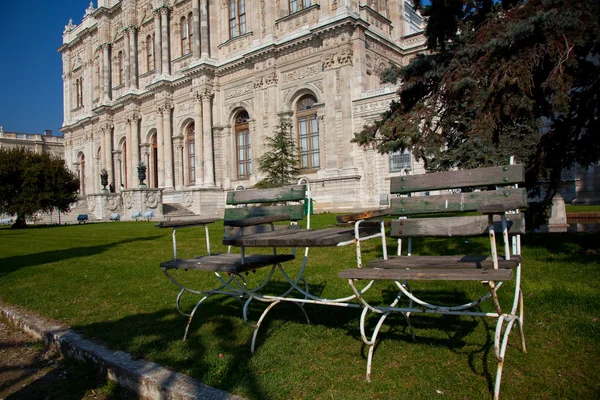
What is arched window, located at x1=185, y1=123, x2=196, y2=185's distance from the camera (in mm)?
32219

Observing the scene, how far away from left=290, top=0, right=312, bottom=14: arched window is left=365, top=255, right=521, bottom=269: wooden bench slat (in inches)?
961

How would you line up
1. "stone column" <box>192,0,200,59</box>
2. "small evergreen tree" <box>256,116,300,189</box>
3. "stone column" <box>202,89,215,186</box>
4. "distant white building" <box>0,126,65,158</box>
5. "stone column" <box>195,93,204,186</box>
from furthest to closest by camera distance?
1. "distant white building" <box>0,126,65,158</box>
2. "stone column" <box>192,0,200,59</box>
3. "stone column" <box>195,93,204,186</box>
4. "stone column" <box>202,89,215,186</box>
5. "small evergreen tree" <box>256,116,300,189</box>

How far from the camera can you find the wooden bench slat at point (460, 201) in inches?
120

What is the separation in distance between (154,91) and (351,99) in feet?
58.4

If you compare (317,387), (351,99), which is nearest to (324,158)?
(351,99)

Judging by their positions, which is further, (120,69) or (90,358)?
(120,69)

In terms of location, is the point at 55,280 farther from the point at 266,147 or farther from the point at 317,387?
the point at 266,147

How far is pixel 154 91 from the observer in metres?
33.6

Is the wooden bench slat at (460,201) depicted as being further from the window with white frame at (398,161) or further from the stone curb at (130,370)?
the window with white frame at (398,161)

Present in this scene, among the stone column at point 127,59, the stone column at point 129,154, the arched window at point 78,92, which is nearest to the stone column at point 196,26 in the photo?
the stone column at point 127,59

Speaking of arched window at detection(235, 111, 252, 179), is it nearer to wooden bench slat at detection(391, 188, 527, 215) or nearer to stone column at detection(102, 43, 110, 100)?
stone column at detection(102, 43, 110, 100)

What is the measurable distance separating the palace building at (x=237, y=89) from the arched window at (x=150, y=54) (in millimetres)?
82

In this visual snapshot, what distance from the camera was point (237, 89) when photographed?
28.5 metres

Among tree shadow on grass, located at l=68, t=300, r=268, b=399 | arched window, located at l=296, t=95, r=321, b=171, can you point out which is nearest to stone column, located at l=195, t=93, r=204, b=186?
arched window, located at l=296, t=95, r=321, b=171
